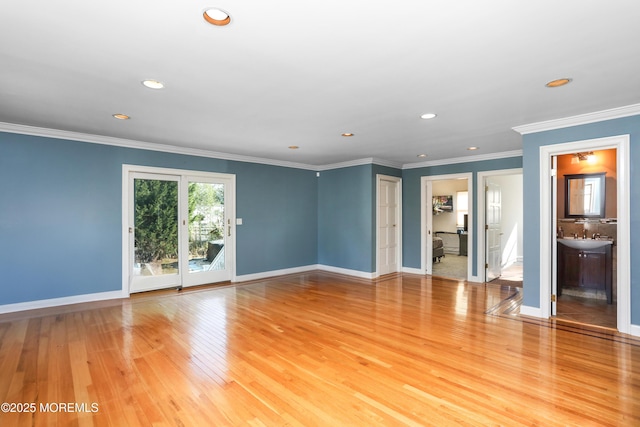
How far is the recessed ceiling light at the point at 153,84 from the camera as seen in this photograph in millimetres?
2758

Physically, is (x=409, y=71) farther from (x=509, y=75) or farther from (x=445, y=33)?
(x=509, y=75)

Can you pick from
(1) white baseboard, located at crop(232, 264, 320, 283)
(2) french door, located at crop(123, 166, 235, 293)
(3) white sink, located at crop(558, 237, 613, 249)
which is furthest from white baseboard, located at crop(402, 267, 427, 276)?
(2) french door, located at crop(123, 166, 235, 293)

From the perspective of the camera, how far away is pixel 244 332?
360cm

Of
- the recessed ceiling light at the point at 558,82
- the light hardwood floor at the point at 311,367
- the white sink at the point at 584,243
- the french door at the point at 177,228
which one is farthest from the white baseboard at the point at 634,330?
the french door at the point at 177,228

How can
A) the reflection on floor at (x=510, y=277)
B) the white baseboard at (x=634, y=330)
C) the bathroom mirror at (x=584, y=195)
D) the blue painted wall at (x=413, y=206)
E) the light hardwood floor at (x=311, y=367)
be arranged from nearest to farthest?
the light hardwood floor at (x=311, y=367), the white baseboard at (x=634, y=330), the bathroom mirror at (x=584, y=195), the reflection on floor at (x=510, y=277), the blue painted wall at (x=413, y=206)

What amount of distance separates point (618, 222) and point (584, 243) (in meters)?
1.60

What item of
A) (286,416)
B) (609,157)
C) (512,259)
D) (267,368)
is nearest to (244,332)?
(267,368)

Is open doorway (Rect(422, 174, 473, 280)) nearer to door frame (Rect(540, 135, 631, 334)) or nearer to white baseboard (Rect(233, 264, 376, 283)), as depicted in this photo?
white baseboard (Rect(233, 264, 376, 283))

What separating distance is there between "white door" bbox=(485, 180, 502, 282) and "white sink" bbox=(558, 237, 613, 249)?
1.34 meters

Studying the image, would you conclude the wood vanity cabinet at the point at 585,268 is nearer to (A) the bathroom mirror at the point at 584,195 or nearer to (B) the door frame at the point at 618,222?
(A) the bathroom mirror at the point at 584,195

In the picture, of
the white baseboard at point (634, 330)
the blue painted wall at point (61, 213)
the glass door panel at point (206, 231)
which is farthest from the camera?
the glass door panel at point (206, 231)

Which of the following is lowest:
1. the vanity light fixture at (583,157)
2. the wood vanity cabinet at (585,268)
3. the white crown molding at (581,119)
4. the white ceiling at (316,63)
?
the wood vanity cabinet at (585,268)

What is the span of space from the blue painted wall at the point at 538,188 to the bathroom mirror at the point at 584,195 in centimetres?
200

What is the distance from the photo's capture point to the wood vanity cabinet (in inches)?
187
